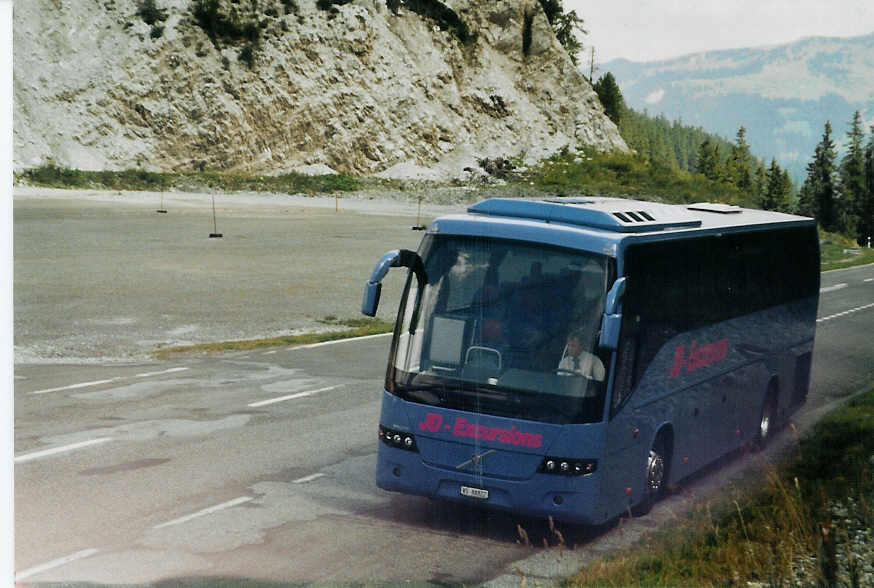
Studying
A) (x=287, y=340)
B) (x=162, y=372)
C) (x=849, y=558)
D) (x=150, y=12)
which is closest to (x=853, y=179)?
(x=849, y=558)

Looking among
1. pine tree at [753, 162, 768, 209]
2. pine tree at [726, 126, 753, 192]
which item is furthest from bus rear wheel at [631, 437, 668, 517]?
pine tree at [753, 162, 768, 209]

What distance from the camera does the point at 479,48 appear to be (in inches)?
1358

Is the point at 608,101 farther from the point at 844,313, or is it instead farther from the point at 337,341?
the point at 844,313

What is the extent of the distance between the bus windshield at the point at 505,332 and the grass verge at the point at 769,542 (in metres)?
1.25

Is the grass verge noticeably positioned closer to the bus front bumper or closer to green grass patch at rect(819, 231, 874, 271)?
the bus front bumper

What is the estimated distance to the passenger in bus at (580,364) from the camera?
974 centimetres

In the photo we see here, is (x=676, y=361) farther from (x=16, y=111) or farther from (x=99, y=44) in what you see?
(x=99, y=44)

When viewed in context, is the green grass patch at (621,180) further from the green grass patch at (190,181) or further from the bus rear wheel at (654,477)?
the green grass patch at (190,181)

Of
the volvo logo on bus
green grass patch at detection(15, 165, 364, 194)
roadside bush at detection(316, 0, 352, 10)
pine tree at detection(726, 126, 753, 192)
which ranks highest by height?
roadside bush at detection(316, 0, 352, 10)

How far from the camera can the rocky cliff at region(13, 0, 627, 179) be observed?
2912 centimetres

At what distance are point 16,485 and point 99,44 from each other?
4259cm

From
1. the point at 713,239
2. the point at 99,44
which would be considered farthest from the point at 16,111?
the point at 713,239

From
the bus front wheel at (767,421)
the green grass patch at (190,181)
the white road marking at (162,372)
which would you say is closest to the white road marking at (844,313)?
the bus front wheel at (767,421)

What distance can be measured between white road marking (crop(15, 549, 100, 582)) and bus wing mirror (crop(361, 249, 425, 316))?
2.94 metres
